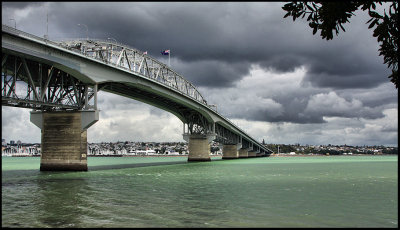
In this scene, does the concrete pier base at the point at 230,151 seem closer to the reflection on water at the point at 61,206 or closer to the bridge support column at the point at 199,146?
the bridge support column at the point at 199,146

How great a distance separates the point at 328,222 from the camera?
1627 centimetres

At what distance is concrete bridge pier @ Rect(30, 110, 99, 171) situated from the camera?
164 ft

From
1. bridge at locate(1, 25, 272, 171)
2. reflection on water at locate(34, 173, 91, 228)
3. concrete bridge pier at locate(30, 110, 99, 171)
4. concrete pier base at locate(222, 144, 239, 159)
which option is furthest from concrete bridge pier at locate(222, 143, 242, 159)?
reflection on water at locate(34, 173, 91, 228)

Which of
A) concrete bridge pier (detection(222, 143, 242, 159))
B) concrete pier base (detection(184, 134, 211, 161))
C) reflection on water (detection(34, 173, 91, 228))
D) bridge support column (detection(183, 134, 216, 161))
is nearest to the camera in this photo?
reflection on water (detection(34, 173, 91, 228))

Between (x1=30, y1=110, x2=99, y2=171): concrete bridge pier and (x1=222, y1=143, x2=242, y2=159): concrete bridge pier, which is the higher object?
(x1=30, y1=110, x2=99, y2=171): concrete bridge pier

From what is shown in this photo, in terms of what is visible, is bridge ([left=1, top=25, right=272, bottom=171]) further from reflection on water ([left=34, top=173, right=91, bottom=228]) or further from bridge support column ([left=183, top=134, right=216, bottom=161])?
bridge support column ([left=183, top=134, right=216, bottom=161])

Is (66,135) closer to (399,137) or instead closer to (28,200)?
(28,200)

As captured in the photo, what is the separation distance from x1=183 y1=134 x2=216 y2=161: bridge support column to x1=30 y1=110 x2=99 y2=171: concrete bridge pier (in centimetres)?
6124

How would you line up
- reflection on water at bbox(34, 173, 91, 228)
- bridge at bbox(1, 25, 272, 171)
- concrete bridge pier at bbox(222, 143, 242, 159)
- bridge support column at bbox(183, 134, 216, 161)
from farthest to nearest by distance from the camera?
1. concrete bridge pier at bbox(222, 143, 242, 159)
2. bridge support column at bbox(183, 134, 216, 161)
3. bridge at bbox(1, 25, 272, 171)
4. reflection on water at bbox(34, 173, 91, 228)

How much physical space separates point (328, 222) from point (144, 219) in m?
7.68

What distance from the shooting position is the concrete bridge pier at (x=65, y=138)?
50.1m

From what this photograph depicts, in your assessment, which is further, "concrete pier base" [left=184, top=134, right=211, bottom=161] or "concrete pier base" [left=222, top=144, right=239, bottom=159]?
"concrete pier base" [left=222, top=144, right=239, bottom=159]

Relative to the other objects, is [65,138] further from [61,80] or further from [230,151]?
[230,151]

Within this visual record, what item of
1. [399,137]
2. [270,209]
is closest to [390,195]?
[270,209]
